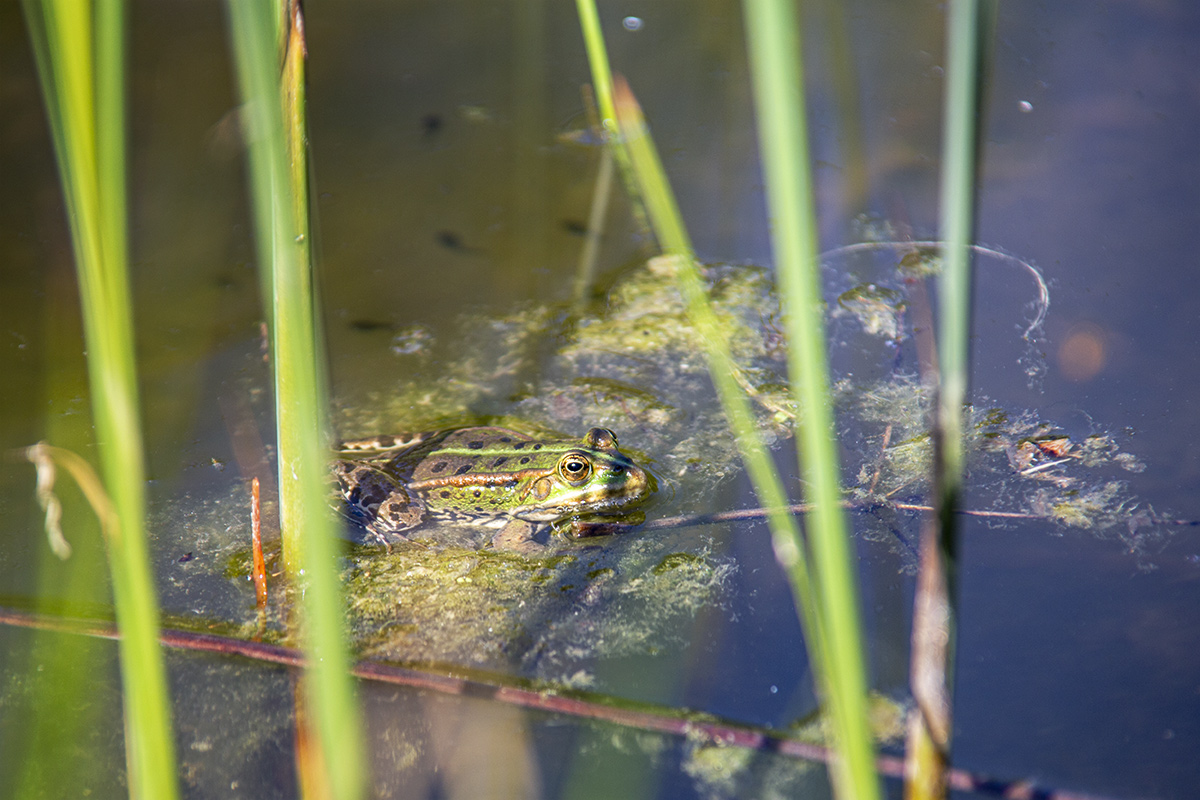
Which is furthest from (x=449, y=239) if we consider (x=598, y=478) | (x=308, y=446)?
(x=308, y=446)

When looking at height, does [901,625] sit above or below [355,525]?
below

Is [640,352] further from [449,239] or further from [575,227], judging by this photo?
[449,239]

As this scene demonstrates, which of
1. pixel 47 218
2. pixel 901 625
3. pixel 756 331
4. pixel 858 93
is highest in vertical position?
pixel 858 93

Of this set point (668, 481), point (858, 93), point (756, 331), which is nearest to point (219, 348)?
point (668, 481)

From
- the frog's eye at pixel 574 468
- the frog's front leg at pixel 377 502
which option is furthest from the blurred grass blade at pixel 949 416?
the frog's front leg at pixel 377 502

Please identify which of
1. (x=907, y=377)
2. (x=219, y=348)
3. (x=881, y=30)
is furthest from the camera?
(x=881, y=30)

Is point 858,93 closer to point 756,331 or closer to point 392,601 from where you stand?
point 756,331

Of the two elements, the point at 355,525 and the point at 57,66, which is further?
the point at 355,525
